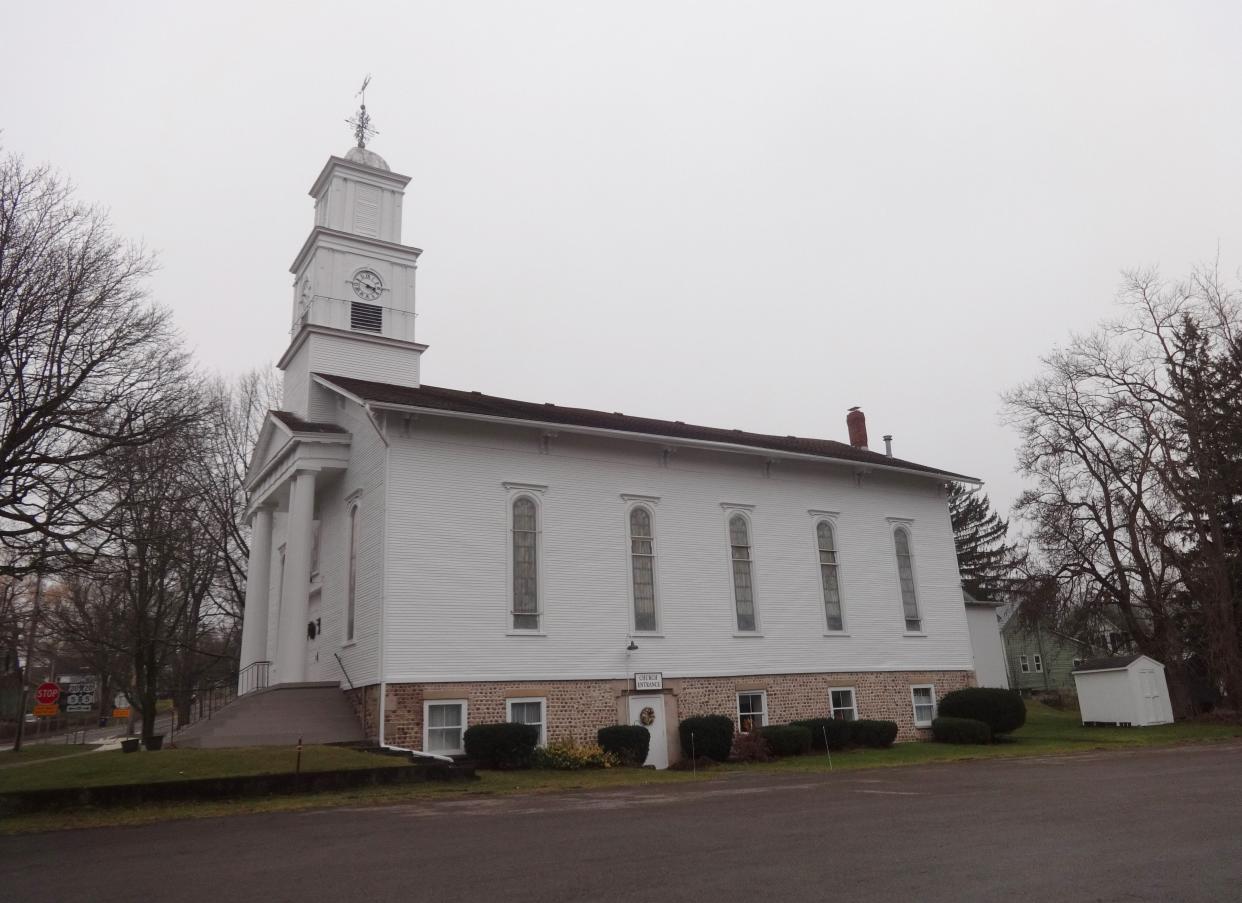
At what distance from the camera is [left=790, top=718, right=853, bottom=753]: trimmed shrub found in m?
25.1

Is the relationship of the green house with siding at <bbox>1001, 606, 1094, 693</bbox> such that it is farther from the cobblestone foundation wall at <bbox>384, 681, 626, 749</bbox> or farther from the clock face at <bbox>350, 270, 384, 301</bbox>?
the clock face at <bbox>350, 270, 384, 301</bbox>

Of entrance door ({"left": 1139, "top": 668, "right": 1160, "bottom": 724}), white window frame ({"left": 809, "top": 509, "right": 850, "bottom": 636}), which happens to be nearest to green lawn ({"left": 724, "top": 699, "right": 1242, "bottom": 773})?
entrance door ({"left": 1139, "top": 668, "right": 1160, "bottom": 724})

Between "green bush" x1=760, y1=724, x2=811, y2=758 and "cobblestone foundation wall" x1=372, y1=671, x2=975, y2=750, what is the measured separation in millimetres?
1825

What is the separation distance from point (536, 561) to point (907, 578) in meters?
13.8

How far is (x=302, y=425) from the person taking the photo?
2498cm

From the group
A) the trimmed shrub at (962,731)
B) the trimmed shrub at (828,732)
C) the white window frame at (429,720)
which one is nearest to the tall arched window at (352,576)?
the white window frame at (429,720)

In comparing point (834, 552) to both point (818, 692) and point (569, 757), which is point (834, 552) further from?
point (569, 757)

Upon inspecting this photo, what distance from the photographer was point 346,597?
23.8 m

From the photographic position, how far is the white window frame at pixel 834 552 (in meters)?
28.3

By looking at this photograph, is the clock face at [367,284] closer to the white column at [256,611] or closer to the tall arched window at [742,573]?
the white column at [256,611]

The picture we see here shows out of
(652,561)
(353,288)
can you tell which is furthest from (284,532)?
(652,561)

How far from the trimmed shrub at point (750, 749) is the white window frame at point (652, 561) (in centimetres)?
344

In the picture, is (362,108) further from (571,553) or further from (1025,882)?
(1025,882)

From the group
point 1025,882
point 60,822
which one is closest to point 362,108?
point 60,822
